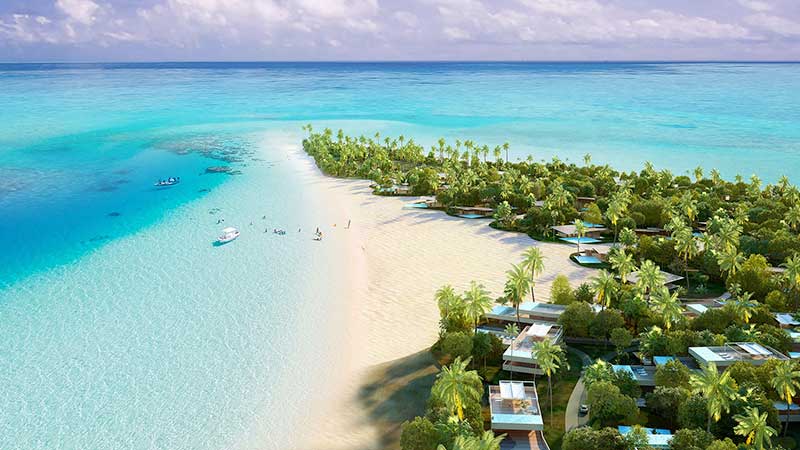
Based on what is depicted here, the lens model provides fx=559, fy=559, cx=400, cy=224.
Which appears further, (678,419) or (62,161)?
(62,161)

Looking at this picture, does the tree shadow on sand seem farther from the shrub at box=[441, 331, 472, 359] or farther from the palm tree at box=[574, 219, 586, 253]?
the palm tree at box=[574, 219, 586, 253]

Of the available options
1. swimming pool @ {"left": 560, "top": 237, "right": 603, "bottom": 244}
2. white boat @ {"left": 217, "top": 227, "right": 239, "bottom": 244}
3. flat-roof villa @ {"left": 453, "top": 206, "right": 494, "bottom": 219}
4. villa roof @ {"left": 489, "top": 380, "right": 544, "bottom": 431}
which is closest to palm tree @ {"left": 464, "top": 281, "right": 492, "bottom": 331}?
villa roof @ {"left": 489, "top": 380, "right": 544, "bottom": 431}

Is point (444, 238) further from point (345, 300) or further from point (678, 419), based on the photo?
point (678, 419)

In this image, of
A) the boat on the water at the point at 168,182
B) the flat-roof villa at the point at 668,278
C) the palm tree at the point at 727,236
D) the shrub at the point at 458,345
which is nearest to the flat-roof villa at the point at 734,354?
the flat-roof villa at the point at 668,278

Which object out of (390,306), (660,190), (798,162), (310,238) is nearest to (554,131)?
(798,162)

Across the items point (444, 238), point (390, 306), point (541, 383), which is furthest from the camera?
point (444, 238)

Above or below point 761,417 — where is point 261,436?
below
